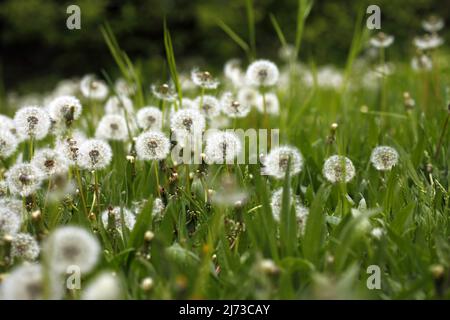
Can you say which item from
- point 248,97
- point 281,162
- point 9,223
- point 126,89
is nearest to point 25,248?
point 9,223

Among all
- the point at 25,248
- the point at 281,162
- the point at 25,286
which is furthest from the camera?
the point at 281,162

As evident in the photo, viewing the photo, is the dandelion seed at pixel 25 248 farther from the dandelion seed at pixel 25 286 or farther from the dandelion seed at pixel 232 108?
the dandelion seed at pixel 232 108

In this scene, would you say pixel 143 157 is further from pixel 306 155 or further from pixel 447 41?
pixel 447 41

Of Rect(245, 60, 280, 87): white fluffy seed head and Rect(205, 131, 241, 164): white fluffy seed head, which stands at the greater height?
Rect(245, 60, 280, 87): white fluffy seed head

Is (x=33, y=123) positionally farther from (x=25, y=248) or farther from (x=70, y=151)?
(x=25, y=248)

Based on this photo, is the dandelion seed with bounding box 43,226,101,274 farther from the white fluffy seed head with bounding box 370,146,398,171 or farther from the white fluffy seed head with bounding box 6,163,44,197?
the white fluffy seed head with bounding box 370,146,398,171

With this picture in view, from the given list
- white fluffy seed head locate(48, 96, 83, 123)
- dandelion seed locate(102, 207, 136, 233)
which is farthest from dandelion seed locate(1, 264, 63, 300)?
white fluffy seed head locate(48, 96, 83, 123)

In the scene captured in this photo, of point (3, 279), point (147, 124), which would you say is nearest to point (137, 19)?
point (147, 124)
